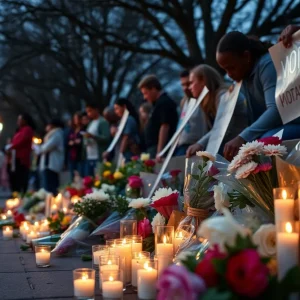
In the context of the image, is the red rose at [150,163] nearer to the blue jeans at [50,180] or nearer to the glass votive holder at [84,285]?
the glass votive holder at [84,285]

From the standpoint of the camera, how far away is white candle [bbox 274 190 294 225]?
11.2 feet

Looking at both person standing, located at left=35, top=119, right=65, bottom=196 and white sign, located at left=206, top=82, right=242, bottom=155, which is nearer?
white sign, located at left=206, top=82, right=242, bottom=155

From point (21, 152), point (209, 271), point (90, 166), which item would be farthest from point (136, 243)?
point (21, 152)

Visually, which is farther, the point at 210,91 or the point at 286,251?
the point at 210,91

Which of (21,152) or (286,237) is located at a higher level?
(21,152)

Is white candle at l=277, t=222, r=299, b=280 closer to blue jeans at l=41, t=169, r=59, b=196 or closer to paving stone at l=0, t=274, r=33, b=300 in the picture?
paving stone at l=0, t=274, r=33, b=300

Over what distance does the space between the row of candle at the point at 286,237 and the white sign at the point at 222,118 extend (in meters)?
2.82

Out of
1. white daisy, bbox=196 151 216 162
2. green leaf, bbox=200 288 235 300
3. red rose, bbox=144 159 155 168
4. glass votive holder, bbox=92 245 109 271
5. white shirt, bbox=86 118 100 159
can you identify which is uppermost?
white shirt, bbox=86 118 100 159

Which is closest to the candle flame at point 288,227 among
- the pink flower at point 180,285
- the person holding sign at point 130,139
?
the pink flower at point 180,285

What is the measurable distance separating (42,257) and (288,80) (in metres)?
2.34

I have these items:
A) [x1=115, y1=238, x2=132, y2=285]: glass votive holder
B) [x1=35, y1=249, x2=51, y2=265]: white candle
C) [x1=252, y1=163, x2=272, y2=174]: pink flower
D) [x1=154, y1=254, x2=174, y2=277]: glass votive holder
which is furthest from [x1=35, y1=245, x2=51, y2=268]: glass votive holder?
[x1=252, y1=163, x2=272, y2=174]: pink flower

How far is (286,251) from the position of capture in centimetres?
313

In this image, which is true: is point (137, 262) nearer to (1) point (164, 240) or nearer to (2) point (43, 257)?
(1) point (164, 240)

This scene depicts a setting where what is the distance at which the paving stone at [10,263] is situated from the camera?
226 inches
